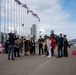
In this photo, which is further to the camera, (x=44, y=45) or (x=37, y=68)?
(x=44, y=45)

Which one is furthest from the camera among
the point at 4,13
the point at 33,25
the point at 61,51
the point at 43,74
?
the point at 33,25

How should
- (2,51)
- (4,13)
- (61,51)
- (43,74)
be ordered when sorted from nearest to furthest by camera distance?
(43,74) → (61,51) → (2,51) → (4,13)

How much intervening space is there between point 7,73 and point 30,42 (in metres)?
14.7

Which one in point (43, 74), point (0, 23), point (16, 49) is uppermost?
point (0, 23)

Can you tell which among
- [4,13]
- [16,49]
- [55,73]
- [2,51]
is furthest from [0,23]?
[55,73]

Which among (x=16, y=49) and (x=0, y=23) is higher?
(x=0, y=23)

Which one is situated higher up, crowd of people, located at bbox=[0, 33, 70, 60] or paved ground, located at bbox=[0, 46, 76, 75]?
crowd of people, located at bbox=[0, 33, 70, 60]

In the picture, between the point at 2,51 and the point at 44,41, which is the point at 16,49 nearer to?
the point at 44,41

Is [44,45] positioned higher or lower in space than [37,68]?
higher

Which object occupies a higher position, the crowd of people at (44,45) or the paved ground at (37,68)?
the crowd of people at (44,45)

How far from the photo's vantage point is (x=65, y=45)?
82.5 feet

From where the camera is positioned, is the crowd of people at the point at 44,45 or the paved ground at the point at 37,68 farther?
the crowd of people at the point at 44,45

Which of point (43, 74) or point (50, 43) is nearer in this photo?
point (43, 74)

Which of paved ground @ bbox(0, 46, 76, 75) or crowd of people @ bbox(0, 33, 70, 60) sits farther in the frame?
crowd of people @ bbox(0, 33, 70, 60)
